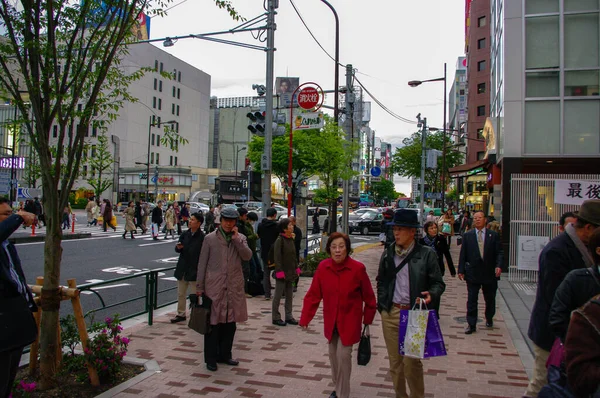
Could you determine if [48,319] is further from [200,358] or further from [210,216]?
[210,216]

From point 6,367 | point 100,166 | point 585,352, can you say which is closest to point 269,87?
point 6,367

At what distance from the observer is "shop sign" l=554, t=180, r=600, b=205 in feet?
39.2

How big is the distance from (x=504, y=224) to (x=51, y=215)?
13.0m

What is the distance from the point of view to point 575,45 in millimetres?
14797

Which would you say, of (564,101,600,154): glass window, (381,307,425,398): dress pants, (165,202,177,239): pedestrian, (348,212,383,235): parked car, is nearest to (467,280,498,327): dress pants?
(381,307,425,398): dress pants

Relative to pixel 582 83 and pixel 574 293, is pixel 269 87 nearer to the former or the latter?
pixel 582 83

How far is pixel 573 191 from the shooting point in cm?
1205

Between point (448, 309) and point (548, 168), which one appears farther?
point (548, 168)

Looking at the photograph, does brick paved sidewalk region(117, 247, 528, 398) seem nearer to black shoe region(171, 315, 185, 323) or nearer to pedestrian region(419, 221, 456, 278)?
black shoe region(171, 315, 185, 323)

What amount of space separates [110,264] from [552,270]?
13.5 m

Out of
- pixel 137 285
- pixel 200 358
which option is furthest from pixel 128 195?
pixel 200 358

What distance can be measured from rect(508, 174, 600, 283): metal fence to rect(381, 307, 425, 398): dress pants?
9.80 meters

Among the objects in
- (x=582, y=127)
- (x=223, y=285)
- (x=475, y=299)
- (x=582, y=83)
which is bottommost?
(x=475, y=299)

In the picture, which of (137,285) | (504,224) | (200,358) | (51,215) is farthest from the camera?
(504,224)
